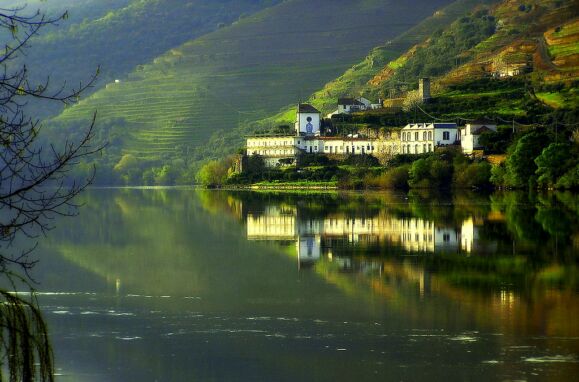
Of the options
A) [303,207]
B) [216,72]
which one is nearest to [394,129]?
[303,207]

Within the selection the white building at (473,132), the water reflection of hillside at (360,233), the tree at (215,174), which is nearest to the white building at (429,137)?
the white building at (473,132)

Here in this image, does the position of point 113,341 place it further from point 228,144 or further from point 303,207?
point 228,144

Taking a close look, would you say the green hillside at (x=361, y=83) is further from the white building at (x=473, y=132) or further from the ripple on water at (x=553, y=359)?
the ripple on water at (x=553, y=359)

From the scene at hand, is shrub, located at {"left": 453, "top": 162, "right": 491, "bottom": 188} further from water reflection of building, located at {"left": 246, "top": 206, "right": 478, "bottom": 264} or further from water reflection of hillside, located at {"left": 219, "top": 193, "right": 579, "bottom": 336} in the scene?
water reflection of building, located at {"left": 246, "top": 206, "right": 478, "bottom": 264}

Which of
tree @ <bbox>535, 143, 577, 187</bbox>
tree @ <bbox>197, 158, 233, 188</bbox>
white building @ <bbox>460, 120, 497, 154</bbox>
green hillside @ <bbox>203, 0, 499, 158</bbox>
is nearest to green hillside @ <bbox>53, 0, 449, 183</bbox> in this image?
green hillside @ <bbox>203, 0, 499, 158</bbox>

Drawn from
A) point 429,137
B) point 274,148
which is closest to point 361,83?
point 274,148

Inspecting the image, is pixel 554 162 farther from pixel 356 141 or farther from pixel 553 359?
pixel 553 359
